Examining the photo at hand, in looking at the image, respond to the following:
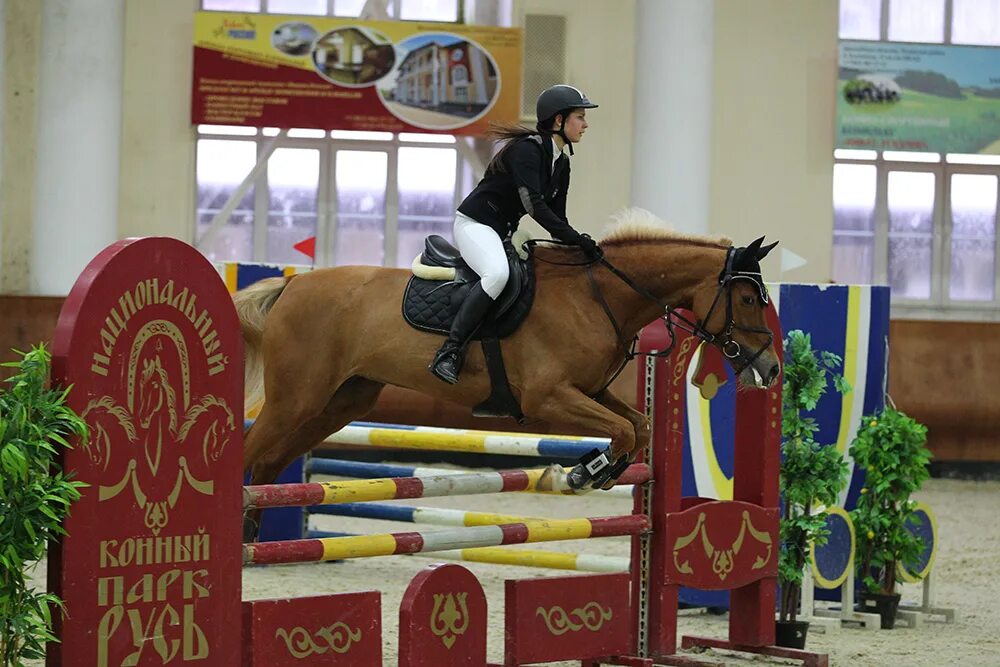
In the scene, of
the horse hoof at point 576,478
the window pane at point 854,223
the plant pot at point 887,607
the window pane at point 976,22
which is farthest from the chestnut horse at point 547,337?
the window pane at point 976,22

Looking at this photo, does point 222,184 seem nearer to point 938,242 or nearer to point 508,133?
point 938,242

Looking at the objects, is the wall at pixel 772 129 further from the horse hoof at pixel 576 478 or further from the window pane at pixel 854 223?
the horse hoof at pixel 576 478

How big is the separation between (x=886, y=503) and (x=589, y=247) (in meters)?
2.15

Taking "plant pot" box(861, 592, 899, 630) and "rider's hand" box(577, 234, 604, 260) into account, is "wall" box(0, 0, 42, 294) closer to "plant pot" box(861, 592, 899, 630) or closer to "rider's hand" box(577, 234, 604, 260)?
"plant pot" box(861, 592, 899, 630)

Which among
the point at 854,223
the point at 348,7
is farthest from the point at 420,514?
the point at 854,223

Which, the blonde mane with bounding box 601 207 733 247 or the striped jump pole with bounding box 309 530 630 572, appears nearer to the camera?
the blonde mane with bounding box 601 207 733 247

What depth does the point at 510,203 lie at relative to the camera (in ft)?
13.9

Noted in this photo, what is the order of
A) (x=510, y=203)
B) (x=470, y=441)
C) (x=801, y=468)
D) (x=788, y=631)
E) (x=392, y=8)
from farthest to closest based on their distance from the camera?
(x=392, y=8), (x=470, y=441), (x=801, y=468), (x=788, y=631), (x=510, y=203)

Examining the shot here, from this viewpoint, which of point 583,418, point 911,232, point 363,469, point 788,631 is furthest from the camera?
point 911,232

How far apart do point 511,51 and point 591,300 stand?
26.2ft

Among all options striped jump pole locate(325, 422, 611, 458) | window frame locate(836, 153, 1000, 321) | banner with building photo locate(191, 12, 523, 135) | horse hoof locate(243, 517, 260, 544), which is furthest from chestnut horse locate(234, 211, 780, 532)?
window frame locate(836, 153, 1000, 321)

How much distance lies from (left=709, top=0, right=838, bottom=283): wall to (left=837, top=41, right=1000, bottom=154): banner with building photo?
1.46ft

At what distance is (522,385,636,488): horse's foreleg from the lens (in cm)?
387

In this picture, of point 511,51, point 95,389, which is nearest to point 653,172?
point 511,51
